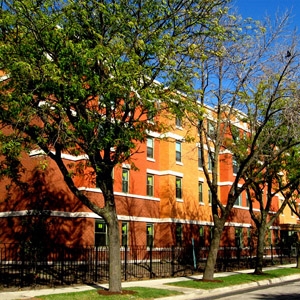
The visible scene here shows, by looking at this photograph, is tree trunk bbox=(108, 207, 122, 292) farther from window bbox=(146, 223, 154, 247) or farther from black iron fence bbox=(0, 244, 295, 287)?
window bbox=(146, 223, 154, 247)

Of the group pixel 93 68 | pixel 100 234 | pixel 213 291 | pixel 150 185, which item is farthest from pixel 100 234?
pixel 93 68

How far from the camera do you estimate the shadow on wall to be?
25578mm

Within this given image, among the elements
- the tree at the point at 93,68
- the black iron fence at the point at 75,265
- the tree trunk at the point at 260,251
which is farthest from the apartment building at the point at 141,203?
the tree trunk at the point at 260,251

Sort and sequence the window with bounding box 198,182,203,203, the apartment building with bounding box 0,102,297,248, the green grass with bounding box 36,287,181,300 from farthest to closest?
1. the window with bounding box 198,182,203,203
2. the apartment building with bounding box 0,102,297,248
3. the green grass with bounding box 36,287,181,300

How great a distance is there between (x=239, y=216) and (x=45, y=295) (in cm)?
3001

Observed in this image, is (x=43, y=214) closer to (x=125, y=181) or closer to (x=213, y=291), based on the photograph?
(x=125, y=181)

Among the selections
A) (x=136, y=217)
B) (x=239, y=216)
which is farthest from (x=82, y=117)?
(x=239, y=216)

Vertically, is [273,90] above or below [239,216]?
above

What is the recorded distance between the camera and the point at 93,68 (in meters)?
14.5

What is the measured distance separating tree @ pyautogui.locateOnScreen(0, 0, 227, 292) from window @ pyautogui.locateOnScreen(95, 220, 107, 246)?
1307 cm

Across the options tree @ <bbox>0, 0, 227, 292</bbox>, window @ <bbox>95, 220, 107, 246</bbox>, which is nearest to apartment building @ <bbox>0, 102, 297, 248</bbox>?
window @ <bbox>95, 220, 107, 246</bbox>

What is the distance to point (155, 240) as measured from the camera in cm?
3397

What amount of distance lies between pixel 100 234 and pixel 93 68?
1659 centimetres

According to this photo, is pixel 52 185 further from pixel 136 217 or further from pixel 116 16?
pixel 116 16
